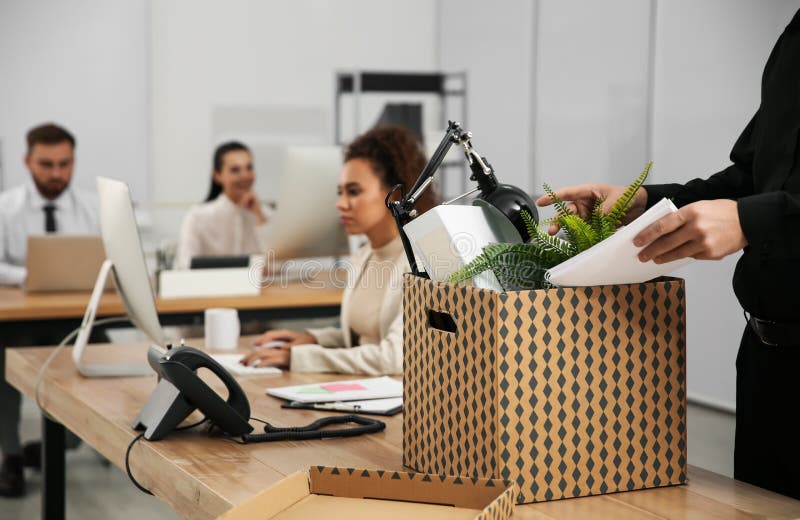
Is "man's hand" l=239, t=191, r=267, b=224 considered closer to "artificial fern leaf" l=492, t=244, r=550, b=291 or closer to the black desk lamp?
the black desk lamp

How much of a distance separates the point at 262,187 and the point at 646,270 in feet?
18.7

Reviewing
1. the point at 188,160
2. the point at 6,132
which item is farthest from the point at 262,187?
the point at 6,132

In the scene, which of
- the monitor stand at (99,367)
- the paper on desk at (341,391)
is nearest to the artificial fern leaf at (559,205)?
the paper on desk at (341,391)

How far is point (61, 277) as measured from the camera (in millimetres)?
3475

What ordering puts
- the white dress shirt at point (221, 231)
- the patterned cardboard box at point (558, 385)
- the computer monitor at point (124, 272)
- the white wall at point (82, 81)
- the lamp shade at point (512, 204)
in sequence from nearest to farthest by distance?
the patterned cardboard box at point (558, 385)
the lamp shade at point (512, 204)
the computer monitor at point (124, 272)
the white dress shirt at point (221, 231)
the white wall at point (82, 81)

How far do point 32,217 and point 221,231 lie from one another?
89cm

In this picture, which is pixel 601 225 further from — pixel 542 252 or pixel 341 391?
pixel 341 391

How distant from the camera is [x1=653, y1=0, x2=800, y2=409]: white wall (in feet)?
14.7

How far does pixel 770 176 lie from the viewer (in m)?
1.46

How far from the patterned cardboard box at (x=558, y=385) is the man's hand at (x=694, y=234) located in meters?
0.11

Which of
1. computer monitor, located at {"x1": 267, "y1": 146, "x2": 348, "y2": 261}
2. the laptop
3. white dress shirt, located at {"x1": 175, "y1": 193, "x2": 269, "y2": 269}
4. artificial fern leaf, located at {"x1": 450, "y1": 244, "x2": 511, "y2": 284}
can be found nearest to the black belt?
artificial fern leaf, located at {"x1": 450, "y1": 244, "x2": 511, "y2": 284}

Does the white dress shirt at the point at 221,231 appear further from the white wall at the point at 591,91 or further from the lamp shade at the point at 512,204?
the lamp shade at the point at 512,204

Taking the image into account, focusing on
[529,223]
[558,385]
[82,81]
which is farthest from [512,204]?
[82,81]

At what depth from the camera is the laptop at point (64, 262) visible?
346cm
